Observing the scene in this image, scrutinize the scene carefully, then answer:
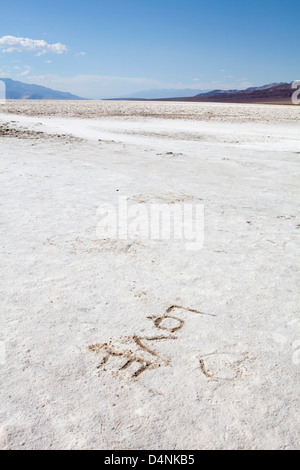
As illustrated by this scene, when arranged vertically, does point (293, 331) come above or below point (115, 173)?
below

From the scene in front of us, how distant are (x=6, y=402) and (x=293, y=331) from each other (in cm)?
183

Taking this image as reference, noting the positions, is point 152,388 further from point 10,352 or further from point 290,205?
point 290,205

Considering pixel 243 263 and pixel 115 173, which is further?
pixel 115 173

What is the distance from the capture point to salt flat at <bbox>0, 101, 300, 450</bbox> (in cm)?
201

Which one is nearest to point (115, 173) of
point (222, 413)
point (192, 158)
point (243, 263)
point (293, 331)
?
point (192, 158)

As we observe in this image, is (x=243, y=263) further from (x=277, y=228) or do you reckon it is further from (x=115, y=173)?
(x=115, y=173)

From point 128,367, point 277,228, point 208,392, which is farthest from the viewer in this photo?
point 277,228

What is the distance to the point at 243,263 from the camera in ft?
12.6

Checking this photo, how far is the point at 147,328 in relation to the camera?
279 cm

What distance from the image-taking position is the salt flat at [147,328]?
79.0 inches

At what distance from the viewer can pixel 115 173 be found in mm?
7777
